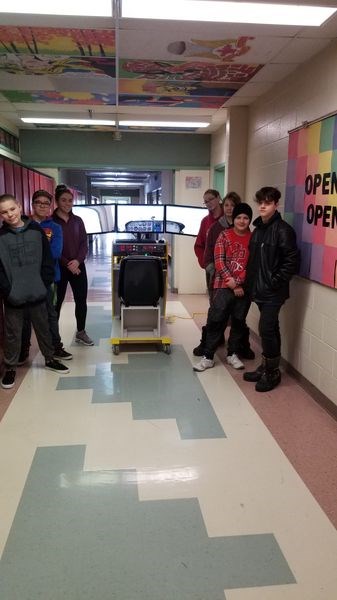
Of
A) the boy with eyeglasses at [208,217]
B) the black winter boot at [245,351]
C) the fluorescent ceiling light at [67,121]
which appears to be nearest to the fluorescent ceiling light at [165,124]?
the fluorescent ceiling light at [67,121]

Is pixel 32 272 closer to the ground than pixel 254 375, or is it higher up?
higher up

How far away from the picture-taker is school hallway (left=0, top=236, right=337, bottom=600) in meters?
1.60

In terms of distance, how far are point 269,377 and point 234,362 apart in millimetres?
464

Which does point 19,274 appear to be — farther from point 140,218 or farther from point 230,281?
point 140,218

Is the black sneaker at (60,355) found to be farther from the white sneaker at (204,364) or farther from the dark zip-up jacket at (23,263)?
the white sneaker at (204,364)

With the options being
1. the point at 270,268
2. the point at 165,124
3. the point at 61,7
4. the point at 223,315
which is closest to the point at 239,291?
the point at 223,315

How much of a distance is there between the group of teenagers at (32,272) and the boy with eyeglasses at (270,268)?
1483 millimetres

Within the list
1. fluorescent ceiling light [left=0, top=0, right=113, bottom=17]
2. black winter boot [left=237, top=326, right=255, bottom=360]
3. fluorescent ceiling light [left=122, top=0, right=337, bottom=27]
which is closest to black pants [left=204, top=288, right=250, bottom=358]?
black winter boot [left=237, top=326, right=255, bottom=360]

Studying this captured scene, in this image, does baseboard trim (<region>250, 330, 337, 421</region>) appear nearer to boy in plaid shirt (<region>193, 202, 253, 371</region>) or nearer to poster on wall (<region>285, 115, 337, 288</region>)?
boy in plaid shirt (<region>193, 202, 253, 371</region>)

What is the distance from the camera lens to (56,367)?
3504 millimetres

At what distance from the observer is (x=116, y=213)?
4551 millimetres

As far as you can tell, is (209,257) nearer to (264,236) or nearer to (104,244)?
(264,236)

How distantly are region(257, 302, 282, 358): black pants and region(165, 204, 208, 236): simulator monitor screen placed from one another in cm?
167

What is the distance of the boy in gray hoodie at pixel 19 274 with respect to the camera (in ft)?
9.95
